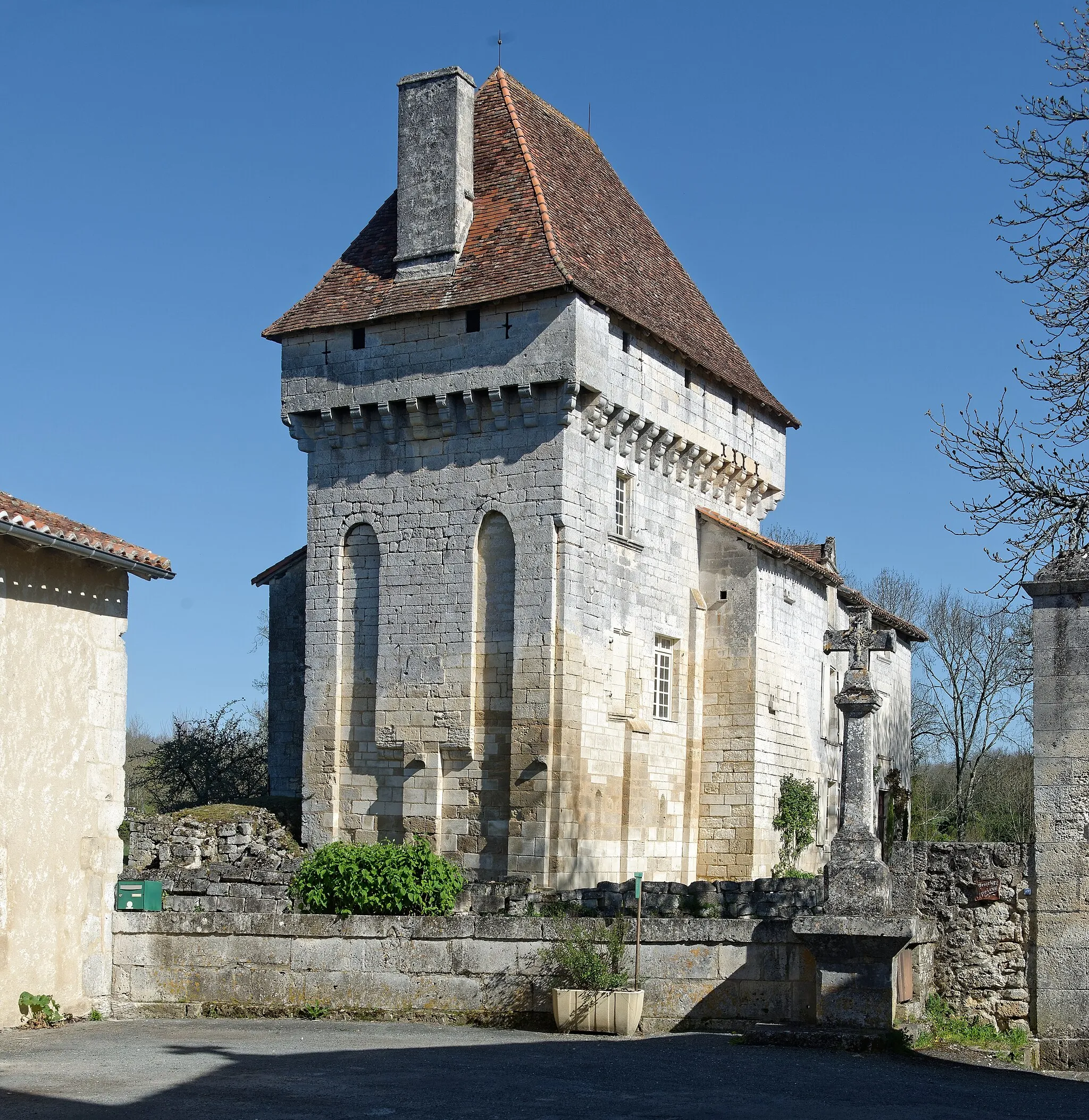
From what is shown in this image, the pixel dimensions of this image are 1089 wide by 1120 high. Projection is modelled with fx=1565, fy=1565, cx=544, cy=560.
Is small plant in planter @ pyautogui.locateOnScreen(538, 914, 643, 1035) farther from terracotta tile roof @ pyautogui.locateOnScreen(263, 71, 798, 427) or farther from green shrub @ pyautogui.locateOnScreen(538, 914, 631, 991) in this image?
terracotta tile roof @ pyautogui.locateOnScreen(263, 71, 798, 427)

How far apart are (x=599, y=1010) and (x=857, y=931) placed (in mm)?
2535

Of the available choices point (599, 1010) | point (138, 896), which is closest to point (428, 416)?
point (138, 896)

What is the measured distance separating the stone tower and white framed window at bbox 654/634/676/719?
1.7 inches

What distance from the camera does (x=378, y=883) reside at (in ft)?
50.8

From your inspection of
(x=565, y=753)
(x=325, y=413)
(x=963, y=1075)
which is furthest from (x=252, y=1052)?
(x=325, y=413)

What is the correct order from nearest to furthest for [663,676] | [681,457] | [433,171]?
[433,171]
[663,676]
[681,457]

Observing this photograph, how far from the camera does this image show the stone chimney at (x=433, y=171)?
2381cm

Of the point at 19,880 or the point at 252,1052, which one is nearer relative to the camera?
the point at 252,1052

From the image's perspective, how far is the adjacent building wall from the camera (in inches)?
566

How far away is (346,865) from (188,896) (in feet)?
6.34

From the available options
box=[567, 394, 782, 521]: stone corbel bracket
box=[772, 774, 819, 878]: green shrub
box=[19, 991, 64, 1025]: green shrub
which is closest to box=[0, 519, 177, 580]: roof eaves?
box=[19, 991, 64, 1025]: green shrub

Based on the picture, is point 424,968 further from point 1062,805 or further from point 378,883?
point 1062,805

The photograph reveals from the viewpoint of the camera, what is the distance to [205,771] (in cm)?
3250

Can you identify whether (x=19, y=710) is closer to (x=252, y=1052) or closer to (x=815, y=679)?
(x=252, y=1052)
